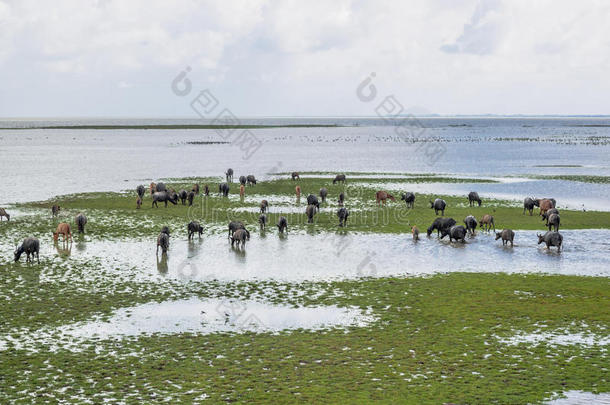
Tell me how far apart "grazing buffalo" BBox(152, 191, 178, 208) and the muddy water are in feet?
42.1

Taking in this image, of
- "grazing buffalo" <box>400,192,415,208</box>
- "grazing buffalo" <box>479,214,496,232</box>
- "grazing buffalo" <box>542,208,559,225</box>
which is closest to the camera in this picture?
"grazing buffalo" <box>542,208,559,225</box>

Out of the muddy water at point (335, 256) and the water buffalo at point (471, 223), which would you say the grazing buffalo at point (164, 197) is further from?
the water buffalo at point (471, 223)

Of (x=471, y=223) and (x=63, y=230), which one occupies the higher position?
(x=471, y=223)

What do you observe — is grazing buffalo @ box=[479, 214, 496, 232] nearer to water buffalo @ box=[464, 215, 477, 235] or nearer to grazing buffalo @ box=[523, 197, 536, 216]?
water buffalo @ box=[464, 215, 477, 235]

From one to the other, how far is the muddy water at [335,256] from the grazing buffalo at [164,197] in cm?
1284

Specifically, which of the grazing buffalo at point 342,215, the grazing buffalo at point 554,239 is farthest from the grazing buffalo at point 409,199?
the grazing buffalo at point 554,239

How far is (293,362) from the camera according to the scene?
52.6 feet

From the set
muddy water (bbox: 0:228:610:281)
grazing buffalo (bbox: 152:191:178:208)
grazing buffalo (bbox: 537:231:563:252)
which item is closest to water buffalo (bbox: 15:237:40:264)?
muddy water (bbox: 0:228:610:281)

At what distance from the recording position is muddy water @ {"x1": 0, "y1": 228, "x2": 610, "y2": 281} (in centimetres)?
2620

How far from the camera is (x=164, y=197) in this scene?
152 ft

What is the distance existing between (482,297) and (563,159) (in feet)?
266

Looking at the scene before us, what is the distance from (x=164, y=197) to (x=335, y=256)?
20.8 meters

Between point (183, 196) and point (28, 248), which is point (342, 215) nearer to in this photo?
point (183, 196)

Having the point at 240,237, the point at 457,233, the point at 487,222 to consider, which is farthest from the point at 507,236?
the point at 240,237
